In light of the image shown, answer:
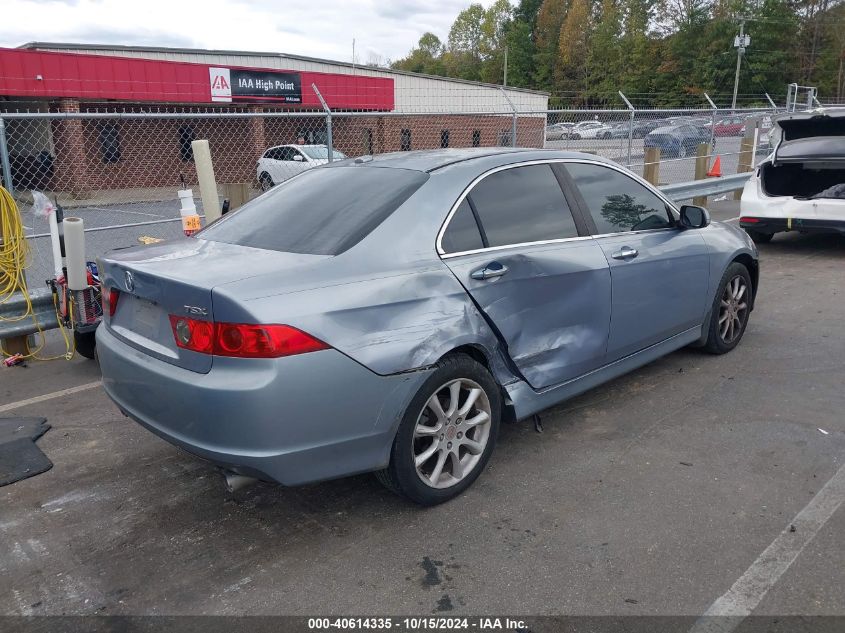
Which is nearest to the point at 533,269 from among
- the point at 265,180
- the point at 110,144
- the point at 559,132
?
the point at 559,132

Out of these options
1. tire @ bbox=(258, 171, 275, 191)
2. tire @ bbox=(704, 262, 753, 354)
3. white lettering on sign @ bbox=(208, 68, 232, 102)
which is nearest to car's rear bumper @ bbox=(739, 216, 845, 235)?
tire @ bbox=(704, 262, 753, 354)

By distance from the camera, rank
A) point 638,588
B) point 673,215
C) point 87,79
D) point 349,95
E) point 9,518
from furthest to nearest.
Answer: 1. point 349,95
2. point 87,79
3. point 673,215
4. point 9,518
5. point 638,588

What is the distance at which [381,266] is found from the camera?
122 inches

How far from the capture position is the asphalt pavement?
2.71 meters

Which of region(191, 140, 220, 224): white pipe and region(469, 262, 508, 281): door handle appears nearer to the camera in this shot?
region(469, 262, 508, 281): door handle

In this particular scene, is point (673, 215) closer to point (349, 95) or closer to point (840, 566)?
point (840, 566)

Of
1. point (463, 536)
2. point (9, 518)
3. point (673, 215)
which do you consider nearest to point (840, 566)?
point (463, 536)

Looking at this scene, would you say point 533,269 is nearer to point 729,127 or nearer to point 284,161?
point 284,161

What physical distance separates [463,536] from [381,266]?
1.23 metres

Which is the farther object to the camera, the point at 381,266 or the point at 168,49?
the point at 168,49

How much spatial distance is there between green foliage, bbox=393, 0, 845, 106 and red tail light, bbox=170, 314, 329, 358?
6651 cm

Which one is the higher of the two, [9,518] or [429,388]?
[429,388]

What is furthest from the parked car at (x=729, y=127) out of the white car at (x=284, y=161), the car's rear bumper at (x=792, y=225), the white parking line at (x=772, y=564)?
the white parking line at (x=772, y=564)

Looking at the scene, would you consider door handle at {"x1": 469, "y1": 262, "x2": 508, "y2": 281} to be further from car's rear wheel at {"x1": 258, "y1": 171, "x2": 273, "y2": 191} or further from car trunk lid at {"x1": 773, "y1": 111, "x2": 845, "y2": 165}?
car's rear wheel at {"x1": 258, "y1": 171, "x2": 273, "y2": 191}
